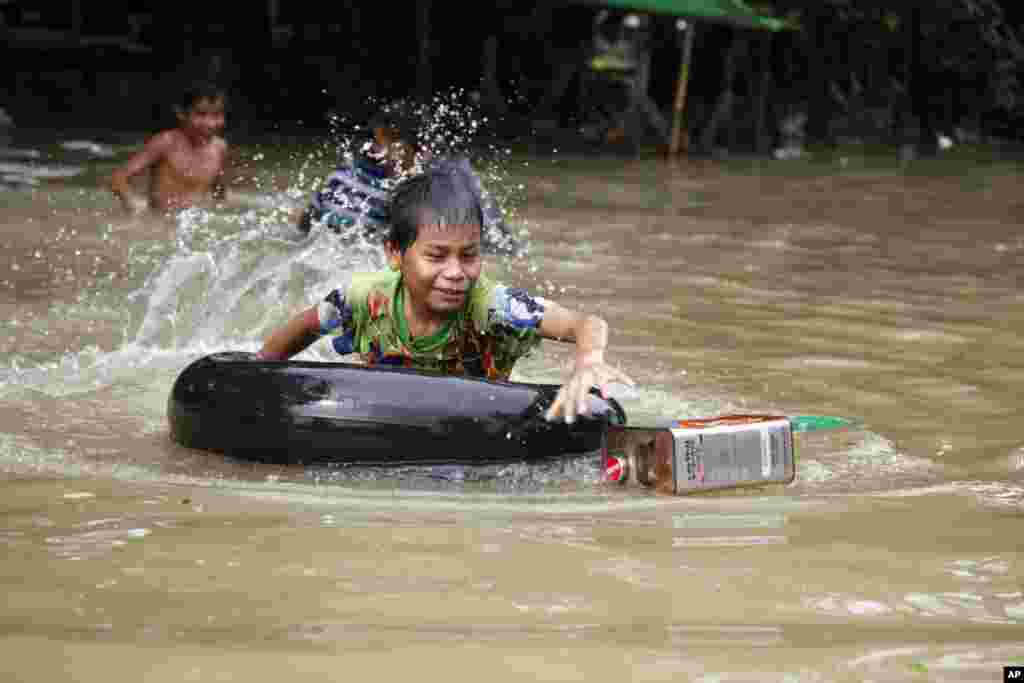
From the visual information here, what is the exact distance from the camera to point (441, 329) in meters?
5.21

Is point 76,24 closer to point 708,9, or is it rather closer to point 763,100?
point 708,9

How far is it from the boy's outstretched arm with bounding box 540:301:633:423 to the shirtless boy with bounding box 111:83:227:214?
6.12m

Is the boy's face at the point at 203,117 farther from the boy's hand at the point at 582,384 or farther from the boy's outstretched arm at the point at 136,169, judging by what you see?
the boy's hand at the point at 582,384

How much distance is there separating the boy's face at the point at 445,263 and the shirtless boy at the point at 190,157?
5.99 metres

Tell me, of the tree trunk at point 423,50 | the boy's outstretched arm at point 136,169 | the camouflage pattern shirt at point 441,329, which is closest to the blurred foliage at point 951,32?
the tree trunk at point 423,50

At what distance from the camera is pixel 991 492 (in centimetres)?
462

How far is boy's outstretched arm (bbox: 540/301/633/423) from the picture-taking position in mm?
4219

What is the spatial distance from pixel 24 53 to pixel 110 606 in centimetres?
1759

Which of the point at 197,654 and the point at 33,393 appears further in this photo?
the point at 33,393

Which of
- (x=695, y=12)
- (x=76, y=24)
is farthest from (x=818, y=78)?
(x=76, y=24)

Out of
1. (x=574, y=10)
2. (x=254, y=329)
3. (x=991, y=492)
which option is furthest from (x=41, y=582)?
(x=574, y=10)

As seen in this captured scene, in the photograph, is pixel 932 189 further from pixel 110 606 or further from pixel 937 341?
pixel 110 606

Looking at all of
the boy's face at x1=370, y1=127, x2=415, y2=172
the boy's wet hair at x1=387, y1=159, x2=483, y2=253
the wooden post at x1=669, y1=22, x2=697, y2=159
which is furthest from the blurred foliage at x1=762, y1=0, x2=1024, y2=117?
the boy's wet hair at x1=387, y1=159, x2=483, y2=253

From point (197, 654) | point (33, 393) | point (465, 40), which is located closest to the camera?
point (197, 654)
